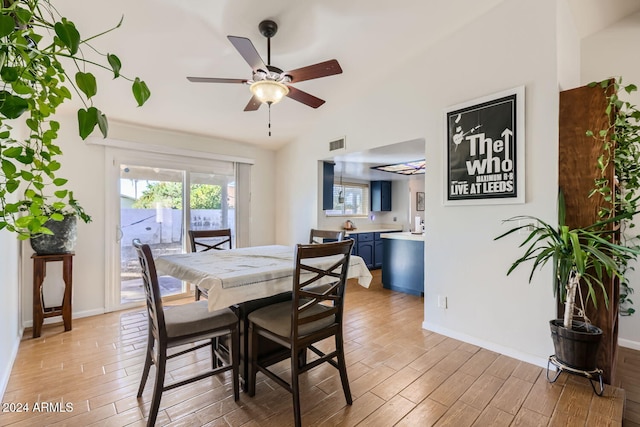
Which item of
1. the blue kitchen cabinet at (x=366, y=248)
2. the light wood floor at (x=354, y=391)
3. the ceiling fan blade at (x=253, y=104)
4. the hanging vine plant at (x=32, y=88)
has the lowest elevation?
the light wood floor at (x=354, y=391)

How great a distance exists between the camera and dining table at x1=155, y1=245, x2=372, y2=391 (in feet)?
5.74

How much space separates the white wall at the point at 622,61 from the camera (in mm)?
2752

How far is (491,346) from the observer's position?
2.68 m

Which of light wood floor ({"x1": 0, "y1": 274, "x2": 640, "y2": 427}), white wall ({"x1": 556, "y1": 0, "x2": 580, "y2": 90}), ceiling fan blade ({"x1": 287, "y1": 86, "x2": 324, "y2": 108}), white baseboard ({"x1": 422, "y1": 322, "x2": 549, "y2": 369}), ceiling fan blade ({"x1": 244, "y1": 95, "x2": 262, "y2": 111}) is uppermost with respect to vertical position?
white wall ({"x1": 556, "y1": 0, "x2": 580, "y2": 90})

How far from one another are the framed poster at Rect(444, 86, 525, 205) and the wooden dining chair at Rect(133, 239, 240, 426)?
2.26 m

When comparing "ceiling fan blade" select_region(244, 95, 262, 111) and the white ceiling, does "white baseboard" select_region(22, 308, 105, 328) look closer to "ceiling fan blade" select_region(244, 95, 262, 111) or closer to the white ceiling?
the white ceiling

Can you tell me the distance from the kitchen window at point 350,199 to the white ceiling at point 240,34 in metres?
2.66

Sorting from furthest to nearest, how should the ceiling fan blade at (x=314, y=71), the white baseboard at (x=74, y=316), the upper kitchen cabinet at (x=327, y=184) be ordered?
the upper kitchen cabinet at (x=327, y=184) → the white baseboard at (x=74, y=316) → the ceiling fan blade at (x=314, y=71)

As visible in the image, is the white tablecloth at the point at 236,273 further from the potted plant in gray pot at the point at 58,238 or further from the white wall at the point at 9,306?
the potted plant in gray pot at the point at 58,238

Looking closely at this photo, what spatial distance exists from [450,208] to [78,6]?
3.30m

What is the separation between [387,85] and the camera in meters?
3.46

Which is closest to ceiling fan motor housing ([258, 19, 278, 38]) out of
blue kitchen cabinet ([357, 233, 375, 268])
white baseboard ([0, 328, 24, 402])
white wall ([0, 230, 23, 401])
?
white wall ([0, 230, 23, 401])

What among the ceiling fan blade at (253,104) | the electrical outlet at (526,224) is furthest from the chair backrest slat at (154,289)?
the electrical outlet at (526,224)

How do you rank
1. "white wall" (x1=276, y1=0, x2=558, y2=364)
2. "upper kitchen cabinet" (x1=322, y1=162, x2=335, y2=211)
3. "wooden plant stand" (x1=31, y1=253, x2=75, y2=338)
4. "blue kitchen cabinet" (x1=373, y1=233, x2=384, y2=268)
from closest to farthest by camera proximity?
"white wall" (x1=276, y1=0, x2=558, y2=364), "wooden plant stand" (x1=31, y1=253, x2=75, y2=338), "upper kitchen cabinet" (x1=322, y1=162, x2=335, y2=211), "blue kitchen cabinet" (x1=373, y1=233, x2=384, y2=268)
